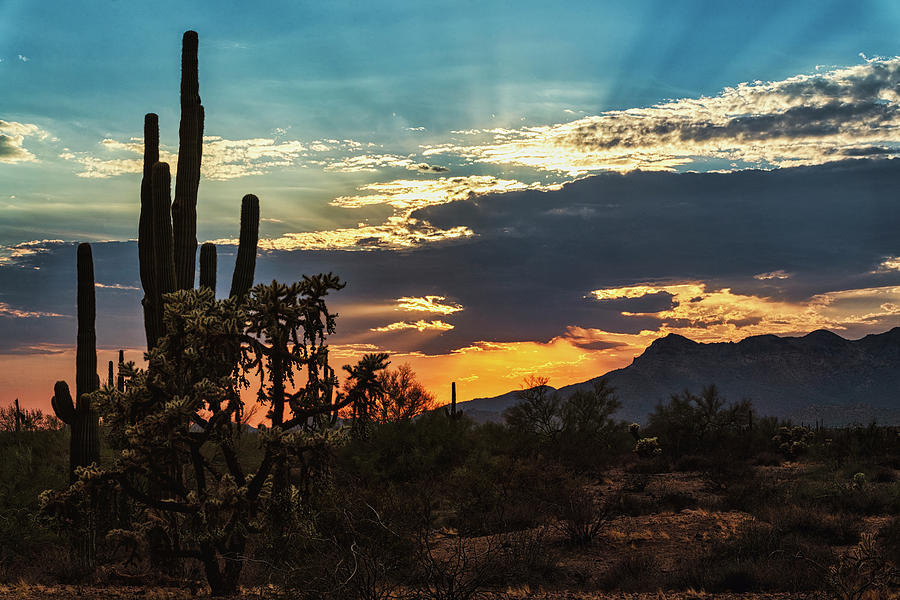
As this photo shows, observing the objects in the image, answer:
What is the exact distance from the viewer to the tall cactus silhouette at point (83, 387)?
15.2m

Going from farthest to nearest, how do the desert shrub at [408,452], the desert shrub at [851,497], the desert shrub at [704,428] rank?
the desert shrub at [704,428], the desert shrub at [408,452], the desert shrub at [851,497]

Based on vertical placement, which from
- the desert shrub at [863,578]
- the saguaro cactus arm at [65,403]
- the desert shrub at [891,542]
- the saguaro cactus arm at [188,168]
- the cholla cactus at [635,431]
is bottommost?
the cholla cactus at [635,431]

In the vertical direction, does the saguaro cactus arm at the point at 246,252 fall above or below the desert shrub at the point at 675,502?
above

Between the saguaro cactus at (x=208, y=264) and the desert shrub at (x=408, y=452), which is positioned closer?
the saguaro cactus at (x=208, y=264)

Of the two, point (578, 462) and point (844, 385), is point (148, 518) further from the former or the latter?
point (844, 385)

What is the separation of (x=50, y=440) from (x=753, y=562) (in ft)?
70.2

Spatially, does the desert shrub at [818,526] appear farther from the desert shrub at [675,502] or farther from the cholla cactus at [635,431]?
the cholla cactus at [635,431]

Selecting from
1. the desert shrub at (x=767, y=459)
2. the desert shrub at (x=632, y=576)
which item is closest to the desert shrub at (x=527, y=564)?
the desert shrub at (x=632, y=576)

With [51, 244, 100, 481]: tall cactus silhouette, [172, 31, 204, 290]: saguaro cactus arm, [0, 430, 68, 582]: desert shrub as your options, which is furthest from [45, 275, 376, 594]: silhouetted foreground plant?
[51, 244, 100, 481]: tall cactus silhouette

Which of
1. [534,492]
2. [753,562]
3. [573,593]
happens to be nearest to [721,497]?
[534,492]

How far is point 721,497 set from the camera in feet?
75.4

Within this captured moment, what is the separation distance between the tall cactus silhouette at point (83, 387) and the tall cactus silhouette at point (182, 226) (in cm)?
242

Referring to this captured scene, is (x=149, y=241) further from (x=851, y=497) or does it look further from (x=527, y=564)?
(x=851, y=497)

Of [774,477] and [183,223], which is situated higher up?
[183,223]
